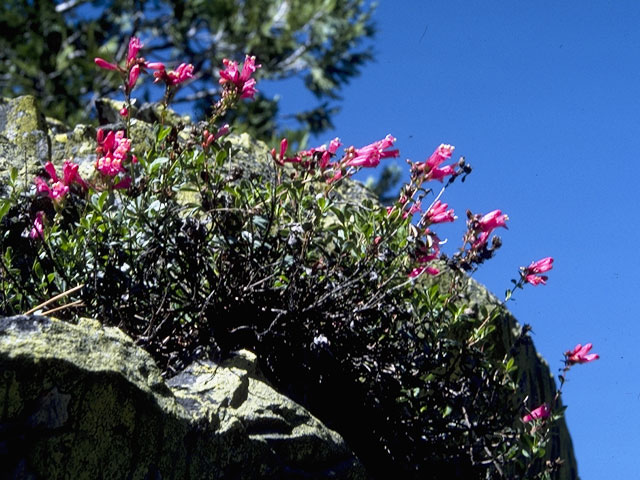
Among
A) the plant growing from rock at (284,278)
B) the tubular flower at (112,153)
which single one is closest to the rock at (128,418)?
the plant growing from rock at (284,278)

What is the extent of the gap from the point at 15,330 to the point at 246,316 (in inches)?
35.3

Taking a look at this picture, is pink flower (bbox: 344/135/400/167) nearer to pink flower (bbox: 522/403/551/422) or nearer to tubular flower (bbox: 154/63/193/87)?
tubular flower (bbox: 154/63/193/87)

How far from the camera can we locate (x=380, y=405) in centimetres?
304

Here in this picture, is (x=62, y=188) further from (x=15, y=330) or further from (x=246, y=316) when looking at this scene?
(x=15, y=330)

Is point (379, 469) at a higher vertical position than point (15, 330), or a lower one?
higher

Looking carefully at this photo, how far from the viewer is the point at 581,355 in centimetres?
364

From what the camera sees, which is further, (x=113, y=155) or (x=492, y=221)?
(x=492, y=221)

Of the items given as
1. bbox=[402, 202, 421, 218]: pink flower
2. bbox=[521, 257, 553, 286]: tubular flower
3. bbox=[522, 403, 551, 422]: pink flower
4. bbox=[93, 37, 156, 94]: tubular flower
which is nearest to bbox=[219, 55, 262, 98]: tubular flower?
bbox=[93, 37, 156, 94]: tubular flower

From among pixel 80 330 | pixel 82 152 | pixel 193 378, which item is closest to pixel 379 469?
pixel 193 378

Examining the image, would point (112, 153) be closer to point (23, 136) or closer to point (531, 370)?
point (23, 136)

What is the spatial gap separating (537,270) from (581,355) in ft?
1.80

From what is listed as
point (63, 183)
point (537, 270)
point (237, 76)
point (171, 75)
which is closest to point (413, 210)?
point (537, 270)

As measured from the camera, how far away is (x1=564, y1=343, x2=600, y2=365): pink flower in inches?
143

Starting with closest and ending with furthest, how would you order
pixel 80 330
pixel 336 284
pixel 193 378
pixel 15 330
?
pixel 15 330 < pixel 80 330 < pixel 193 378 < pixel 336 284
